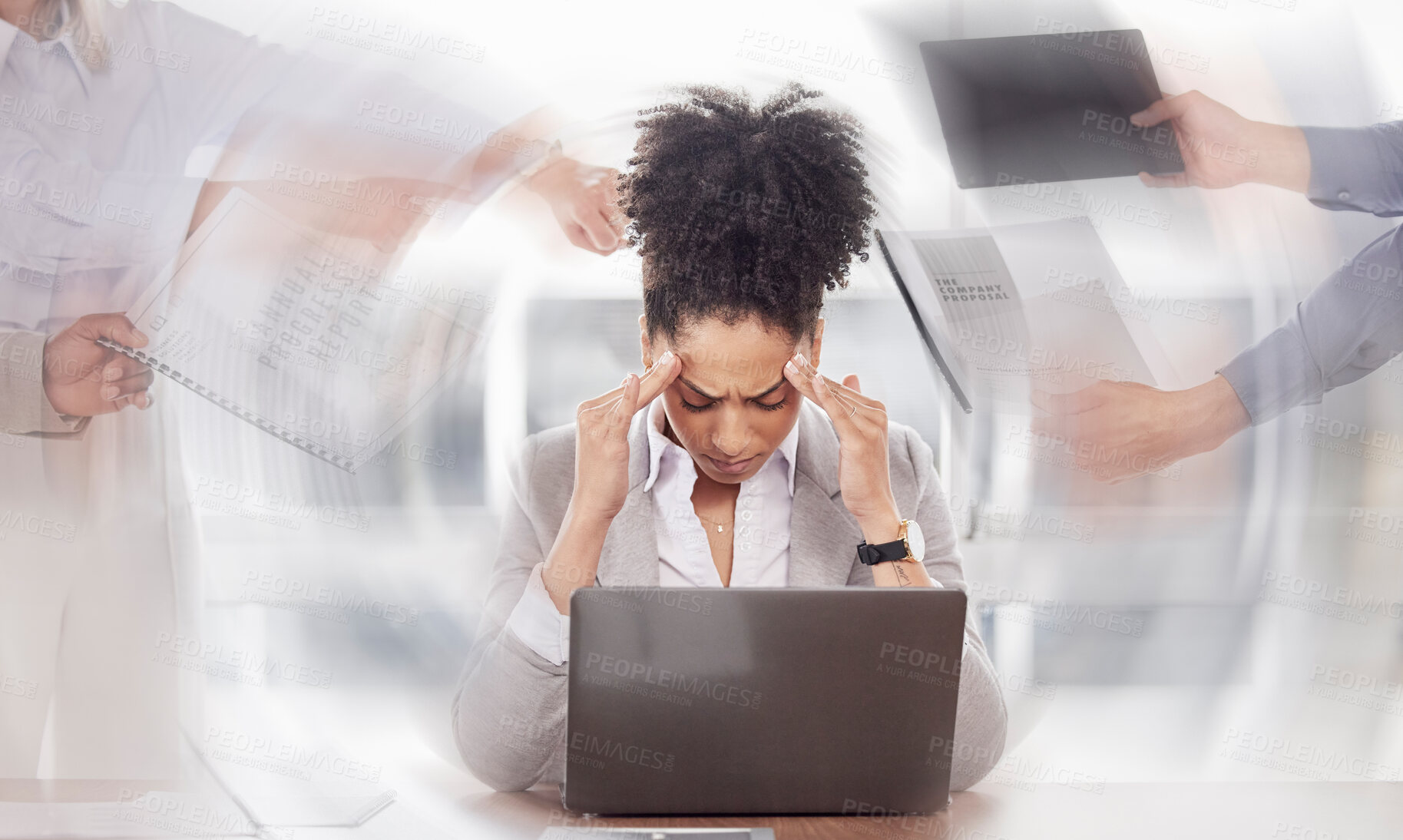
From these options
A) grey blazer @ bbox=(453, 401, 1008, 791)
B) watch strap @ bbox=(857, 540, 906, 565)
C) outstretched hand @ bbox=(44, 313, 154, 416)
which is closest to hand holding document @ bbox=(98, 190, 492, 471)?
outstretched hand @ bbox=(44, 313, 154, 416)

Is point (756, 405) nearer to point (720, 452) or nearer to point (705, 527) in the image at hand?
point (720, 452)

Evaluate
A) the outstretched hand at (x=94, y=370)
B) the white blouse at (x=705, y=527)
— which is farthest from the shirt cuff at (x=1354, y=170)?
the outstretched hand at (x=94, y=370)

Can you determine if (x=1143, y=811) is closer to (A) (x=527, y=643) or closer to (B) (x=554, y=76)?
(A) (x=527, y=643)

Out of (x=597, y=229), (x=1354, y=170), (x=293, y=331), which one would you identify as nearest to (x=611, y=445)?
(x=597, y=229)

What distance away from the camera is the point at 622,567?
55.1 inches

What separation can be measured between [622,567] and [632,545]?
36 millimetres

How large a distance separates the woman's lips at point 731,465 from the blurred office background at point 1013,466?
0.32 metres

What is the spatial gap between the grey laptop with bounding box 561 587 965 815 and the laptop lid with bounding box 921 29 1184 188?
102 cm

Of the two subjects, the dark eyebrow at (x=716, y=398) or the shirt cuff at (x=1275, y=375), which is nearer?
the dark eyebrow at (x=716, y=398)

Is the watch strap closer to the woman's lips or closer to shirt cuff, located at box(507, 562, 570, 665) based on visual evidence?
the woman's lips

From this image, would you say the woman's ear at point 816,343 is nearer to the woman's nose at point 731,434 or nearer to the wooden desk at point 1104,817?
the woman's nose at point 731,434

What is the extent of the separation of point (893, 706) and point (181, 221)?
54.7 inches

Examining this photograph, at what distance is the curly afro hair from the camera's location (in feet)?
4.45

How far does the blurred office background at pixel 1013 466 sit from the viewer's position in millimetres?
1602
